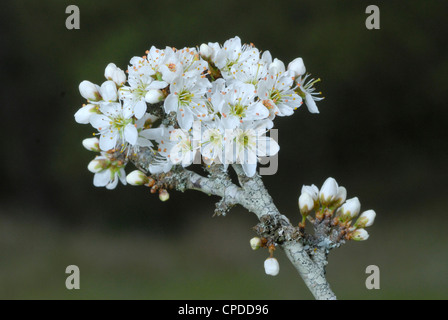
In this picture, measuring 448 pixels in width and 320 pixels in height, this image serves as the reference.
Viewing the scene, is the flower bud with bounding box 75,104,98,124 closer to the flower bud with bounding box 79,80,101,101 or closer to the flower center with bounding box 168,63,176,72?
the flower bud with bounding box 79,80,101,101

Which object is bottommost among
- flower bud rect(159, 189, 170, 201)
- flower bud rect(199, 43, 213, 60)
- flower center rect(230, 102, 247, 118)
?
flower bud rect(159, 189, 170, 201)

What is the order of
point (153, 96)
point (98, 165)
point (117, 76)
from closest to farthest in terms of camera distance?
1. point (153, 96)
2. point (117, 76)
3. point (98, 165)

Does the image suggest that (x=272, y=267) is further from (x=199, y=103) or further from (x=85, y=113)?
(x=85, y=113)

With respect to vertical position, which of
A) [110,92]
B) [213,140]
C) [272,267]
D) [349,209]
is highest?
[110,92]

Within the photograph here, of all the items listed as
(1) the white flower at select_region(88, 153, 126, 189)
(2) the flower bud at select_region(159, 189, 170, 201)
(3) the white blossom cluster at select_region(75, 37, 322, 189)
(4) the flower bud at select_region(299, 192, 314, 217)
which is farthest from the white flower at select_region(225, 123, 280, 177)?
(1) the white flower at select_region(88, 153, 126, 189)

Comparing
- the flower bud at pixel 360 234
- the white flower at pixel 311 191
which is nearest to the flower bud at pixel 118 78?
the white flower at pixel 311 191

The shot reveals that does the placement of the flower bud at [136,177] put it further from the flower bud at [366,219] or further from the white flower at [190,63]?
the flower bud at [366,219]

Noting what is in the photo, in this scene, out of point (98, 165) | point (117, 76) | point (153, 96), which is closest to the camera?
point (153, 96)

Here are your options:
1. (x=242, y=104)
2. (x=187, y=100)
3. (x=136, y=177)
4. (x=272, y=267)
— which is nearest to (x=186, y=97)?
(x=187, y=100)
